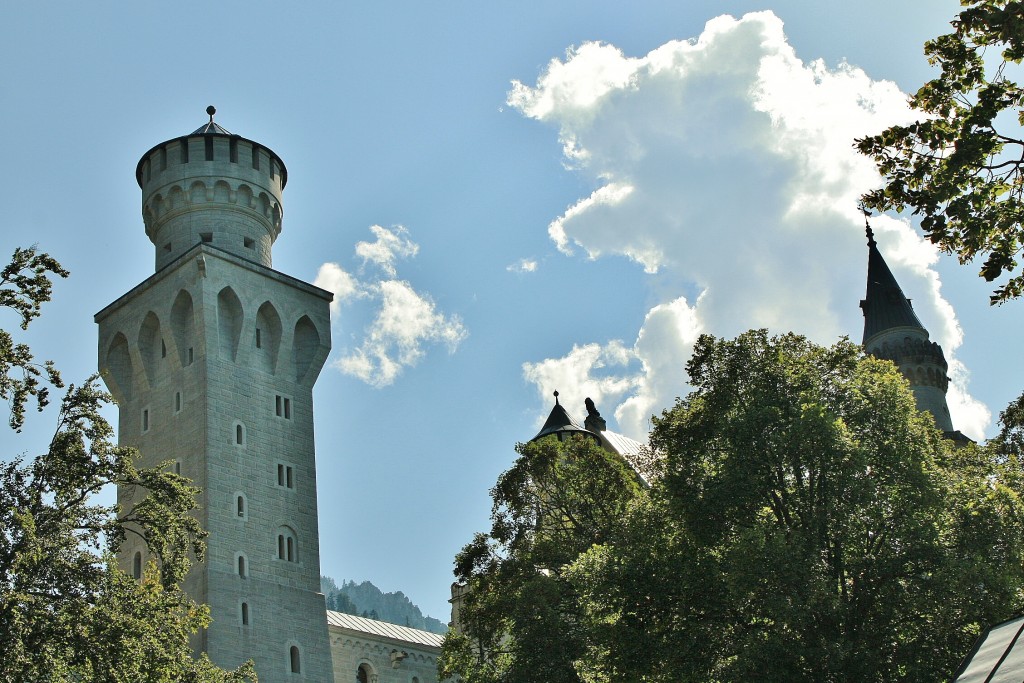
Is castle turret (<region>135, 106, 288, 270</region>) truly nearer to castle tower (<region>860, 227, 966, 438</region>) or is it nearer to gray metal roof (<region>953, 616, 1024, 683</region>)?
castle tower (<region>860, 227, 966, 438</region>)

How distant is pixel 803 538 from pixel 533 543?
11135 millimetres

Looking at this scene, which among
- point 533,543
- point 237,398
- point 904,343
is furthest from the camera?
point 904,343

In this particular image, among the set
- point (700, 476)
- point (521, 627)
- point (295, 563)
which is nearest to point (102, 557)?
point (521, 627)

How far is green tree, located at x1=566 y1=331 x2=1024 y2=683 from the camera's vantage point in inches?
1012

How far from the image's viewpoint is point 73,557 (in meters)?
26.2

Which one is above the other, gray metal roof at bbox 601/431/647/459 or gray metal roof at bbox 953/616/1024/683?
gray metal roof at bbox 601/431/647/459

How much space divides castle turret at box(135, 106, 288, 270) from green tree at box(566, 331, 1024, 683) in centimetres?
2982

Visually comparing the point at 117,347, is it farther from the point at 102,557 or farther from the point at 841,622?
the point at 841,622

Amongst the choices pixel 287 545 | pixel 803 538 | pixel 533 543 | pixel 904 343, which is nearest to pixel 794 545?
pixel 803 538

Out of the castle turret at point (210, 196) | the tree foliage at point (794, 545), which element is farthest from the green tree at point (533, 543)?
the castle turret at point (210, 196)

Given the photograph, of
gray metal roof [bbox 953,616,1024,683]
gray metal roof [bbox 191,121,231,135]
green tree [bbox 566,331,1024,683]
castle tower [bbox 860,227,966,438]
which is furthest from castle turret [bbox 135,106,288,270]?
gray metal roof [bbox 953,616,1024,683]

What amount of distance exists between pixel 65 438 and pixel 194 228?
2916 cm

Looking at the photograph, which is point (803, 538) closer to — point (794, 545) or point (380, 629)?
point (794, 545)

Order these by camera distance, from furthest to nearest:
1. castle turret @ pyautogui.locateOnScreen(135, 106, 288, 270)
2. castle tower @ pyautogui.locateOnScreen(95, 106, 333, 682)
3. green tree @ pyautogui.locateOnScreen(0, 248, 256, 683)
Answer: castle turret @ pyautogui.locateOnScreen(135, 106, 288, 270), castle tower @ pyautogui.locateOnScreen(95, 106, 333, 682), green tree @ pyautogui.locateOnScreen(0, 248, 256, 683)
